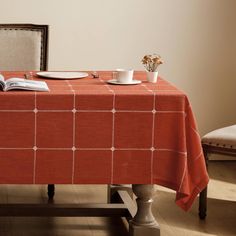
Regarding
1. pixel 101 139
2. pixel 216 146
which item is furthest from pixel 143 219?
pixel 216 146

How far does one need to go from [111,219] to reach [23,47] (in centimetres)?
99

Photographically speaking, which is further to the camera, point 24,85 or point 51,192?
point 51,192

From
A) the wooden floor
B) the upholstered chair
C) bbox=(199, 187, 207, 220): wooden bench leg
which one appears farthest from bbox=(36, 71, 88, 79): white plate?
bbox=(199, 187, 207, 220): wooden bench leg

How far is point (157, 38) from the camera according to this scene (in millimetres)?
4344

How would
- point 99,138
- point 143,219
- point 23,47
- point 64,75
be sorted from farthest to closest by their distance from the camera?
point 23,47, point 64,75, point 143,219, point 99,138

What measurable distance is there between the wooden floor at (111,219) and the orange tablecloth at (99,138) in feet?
1.65

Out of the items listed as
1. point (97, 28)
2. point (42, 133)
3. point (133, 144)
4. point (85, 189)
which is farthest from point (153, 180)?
point (97, 28)

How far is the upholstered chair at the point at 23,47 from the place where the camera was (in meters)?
3.66

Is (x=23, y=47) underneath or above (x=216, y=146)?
above

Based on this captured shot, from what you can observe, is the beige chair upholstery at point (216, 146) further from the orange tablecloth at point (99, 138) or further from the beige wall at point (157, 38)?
A: the beige wall at point (157, 38)

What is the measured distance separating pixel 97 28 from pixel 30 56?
2.25ft

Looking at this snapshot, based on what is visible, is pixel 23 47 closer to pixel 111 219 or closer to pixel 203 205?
pixel 111 219

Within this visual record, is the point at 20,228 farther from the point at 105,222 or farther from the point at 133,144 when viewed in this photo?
the point at 133,144

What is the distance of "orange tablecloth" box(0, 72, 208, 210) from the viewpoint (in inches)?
107
